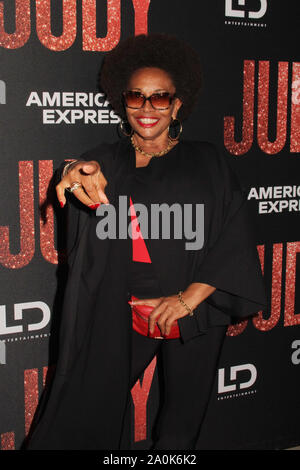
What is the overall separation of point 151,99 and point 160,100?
0.10ft

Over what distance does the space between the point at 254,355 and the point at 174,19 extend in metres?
1.61

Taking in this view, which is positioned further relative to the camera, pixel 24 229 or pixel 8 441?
pixel 8 441

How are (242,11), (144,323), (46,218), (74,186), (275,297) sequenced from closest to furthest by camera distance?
(74,186) → (144,323) → (46,218) → (242,11) → (275,297)

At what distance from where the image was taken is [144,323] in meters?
1.82

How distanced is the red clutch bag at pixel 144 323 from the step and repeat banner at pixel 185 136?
0.53 metres

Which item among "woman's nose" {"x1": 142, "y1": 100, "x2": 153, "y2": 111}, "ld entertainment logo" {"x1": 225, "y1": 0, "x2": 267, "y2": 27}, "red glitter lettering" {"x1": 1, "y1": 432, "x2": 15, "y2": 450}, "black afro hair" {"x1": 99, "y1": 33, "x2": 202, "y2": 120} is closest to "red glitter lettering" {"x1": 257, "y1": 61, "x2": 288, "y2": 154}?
"ld entertainment logo" {"x1": 225, "y1": 0, "x2": 267, "y2": 27}

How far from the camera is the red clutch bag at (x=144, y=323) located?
1.79 metres

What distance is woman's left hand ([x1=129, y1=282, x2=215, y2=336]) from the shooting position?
5.70 ft

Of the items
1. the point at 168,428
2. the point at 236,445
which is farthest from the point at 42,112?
the point at 236,445

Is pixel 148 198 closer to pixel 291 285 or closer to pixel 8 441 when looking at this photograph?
pixel 291 285

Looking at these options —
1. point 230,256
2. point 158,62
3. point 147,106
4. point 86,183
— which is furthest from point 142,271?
point 158,62

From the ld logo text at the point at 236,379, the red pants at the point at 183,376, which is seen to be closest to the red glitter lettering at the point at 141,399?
the ld logo text at the point at 236,379

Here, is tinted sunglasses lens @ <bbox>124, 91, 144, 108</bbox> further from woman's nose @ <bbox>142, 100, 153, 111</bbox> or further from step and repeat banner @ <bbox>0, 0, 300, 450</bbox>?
step and repeat banner @ <bbox>0, 0, 300, 450</bbox>

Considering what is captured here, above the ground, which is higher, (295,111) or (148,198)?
(295,111)
